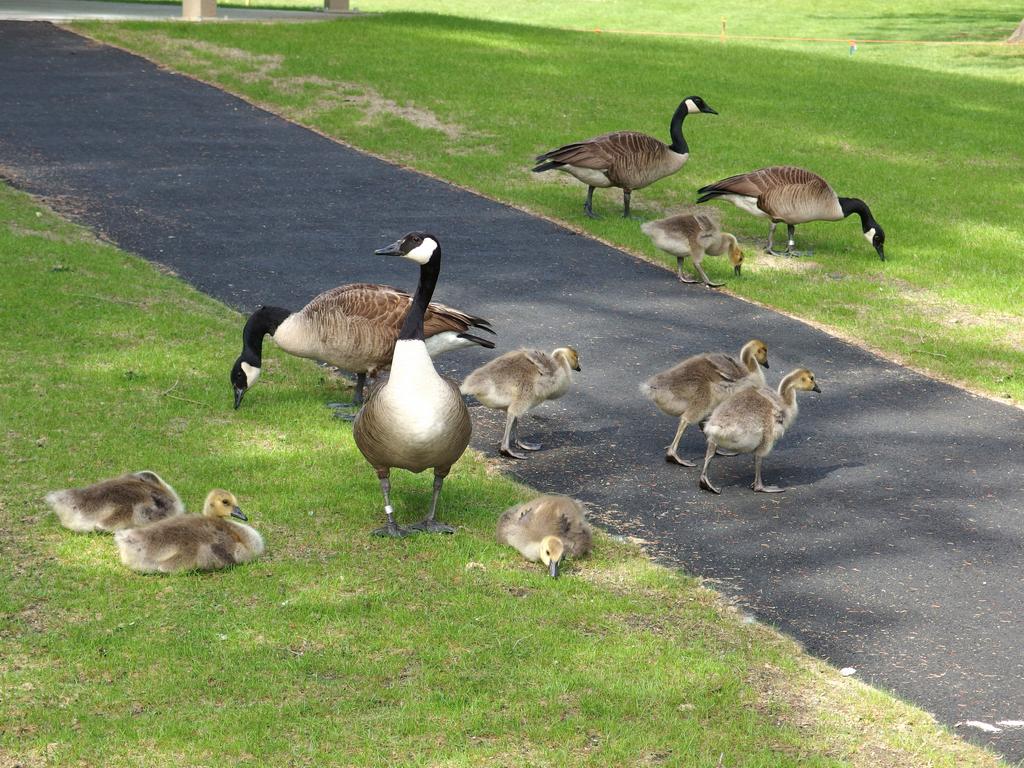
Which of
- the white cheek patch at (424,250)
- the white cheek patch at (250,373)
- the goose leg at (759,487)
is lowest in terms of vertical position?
the goose leg at (759,487)

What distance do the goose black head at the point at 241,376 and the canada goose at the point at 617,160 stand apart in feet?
20.5

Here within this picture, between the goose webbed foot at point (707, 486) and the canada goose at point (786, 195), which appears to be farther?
the canada goose at point (786, 195)

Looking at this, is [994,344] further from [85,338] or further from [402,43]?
[402,43]

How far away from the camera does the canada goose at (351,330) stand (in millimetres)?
9625

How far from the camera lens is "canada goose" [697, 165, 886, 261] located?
581 inches

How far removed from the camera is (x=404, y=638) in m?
6.47

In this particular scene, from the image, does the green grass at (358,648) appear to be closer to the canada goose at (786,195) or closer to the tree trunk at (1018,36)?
the canada goose at (786,195)

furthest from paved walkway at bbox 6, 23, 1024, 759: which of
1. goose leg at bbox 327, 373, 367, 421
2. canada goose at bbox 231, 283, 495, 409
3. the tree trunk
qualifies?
the tree trunk

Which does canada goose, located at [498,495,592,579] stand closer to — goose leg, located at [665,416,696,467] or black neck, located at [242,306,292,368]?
goose leg, located at [665,416,696,467]

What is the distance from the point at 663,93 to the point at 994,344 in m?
12.9

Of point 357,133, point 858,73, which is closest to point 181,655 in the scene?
point 357,133

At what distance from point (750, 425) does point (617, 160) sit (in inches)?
296

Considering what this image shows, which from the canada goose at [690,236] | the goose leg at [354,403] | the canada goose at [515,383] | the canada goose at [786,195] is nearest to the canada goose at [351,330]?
the goose leg at [354,403]

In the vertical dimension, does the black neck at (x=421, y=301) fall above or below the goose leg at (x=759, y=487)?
above
